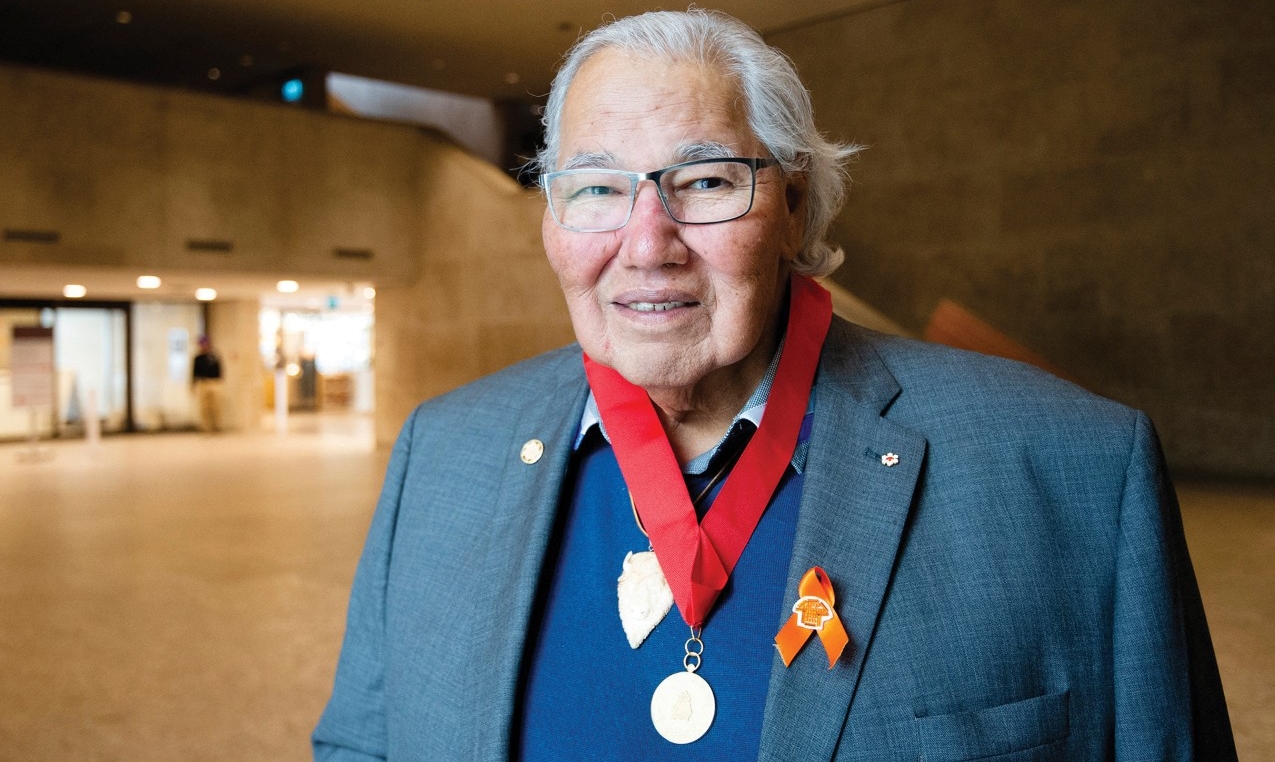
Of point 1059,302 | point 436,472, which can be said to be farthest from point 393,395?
point 436,472

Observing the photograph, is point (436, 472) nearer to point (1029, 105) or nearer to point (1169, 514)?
point (1169, 514)

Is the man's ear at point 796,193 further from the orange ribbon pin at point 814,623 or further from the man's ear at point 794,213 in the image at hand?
the orange ribbon pin at point 814,623

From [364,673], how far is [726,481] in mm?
694

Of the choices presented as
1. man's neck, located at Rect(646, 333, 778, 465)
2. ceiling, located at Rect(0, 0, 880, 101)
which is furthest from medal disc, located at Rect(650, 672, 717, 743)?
ceiling, located at Rect(0, 0, 880, 101)

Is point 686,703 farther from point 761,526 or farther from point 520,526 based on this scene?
point 520,526

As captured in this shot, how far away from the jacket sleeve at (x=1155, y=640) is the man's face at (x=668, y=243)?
1.74ft

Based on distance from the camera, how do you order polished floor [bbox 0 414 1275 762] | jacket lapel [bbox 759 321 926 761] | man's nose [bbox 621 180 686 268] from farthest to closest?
polished floor [bbox 0 414 1275 762], man's nose [bbox 621 180 686 268], jacket lapel [bbox 759 321 926 761]

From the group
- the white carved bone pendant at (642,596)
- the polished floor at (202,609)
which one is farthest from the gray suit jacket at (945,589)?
the polished floor at (202,609)

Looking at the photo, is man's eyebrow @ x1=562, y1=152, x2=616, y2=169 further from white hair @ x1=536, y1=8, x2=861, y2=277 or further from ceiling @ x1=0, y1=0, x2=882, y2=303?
ceiling @ x1=0, y1=0, x2=882, y2=303

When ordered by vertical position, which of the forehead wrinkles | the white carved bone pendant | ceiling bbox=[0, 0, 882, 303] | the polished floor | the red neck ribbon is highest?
ceiling bbox=[0, 0, 882, 303]

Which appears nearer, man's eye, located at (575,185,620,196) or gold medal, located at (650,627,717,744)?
gold medal, located at (650,627,717,744)

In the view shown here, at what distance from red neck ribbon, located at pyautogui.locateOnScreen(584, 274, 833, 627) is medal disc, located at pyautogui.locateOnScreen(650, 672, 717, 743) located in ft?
0.24

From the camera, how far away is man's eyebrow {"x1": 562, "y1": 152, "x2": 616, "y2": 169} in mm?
1307

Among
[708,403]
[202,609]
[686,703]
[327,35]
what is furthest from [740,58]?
[327,35]
